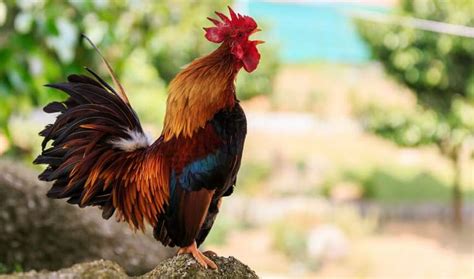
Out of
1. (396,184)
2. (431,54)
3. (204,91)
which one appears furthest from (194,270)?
(396,184)

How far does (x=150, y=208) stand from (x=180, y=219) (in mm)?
169

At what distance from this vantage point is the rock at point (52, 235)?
2.88 meters

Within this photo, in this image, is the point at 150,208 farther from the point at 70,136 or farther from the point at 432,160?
the point at 432,160

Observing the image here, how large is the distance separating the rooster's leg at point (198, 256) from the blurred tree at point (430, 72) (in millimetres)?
9200

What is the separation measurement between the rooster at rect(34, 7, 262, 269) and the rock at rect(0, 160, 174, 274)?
913mm

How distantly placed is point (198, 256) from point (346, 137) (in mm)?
11208

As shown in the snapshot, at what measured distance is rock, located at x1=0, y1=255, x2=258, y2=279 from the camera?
1.67 metres

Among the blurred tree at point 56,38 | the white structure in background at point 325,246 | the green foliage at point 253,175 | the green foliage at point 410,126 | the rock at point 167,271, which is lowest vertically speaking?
the rock at point 167,271

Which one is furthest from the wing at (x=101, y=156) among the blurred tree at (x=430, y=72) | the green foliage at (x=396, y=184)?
the green foliage at (x=396, y=184)

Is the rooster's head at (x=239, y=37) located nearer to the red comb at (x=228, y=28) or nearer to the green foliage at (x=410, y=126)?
the red comb at (x=228, y=28)

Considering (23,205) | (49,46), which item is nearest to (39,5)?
(49,46)

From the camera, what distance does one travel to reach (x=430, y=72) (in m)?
10.8

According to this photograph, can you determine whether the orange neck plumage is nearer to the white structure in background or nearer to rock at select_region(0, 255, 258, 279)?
rock at select_region(0, 255, 258, 279)

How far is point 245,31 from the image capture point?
1.88 m
